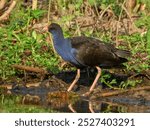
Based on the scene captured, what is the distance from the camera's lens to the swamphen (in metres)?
10.1

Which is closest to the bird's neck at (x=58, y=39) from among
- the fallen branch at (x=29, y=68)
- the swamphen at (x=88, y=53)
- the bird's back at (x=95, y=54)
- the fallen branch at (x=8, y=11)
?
the swamphen at (x=88, y=53)

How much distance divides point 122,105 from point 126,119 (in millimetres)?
1324

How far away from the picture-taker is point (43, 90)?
10.7m

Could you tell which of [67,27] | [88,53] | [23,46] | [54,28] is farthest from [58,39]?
[67,27]

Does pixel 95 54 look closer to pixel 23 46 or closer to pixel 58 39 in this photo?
pixel 58 39

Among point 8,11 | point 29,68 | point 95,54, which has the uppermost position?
point 8,11

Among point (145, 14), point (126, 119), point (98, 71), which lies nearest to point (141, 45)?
point (145, 14)

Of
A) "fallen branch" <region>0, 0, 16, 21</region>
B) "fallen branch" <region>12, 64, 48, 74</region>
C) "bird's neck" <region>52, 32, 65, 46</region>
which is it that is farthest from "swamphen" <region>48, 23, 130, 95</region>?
"fallen branch" <region>0, 0, 16, 21</region>

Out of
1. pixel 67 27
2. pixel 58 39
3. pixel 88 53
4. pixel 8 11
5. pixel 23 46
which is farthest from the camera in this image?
pixel 8 11

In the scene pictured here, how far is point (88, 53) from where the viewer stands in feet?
33.3

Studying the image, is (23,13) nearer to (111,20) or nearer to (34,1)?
(34,1)

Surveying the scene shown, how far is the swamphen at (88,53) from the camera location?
10.1 m

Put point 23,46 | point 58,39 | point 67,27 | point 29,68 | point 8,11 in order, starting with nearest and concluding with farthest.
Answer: point 58,39 → point 29,68 → point 23,46 → point 67,27 → point 8,11

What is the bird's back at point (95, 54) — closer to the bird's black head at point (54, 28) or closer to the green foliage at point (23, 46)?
the bird's black head at point (54, 28)
